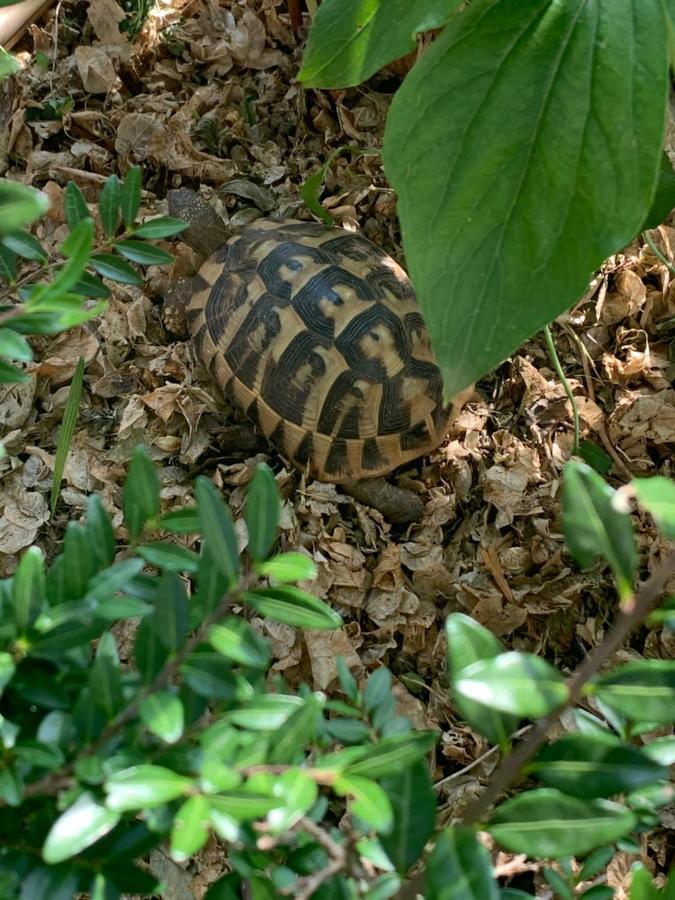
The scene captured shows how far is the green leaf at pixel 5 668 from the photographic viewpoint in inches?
16.6

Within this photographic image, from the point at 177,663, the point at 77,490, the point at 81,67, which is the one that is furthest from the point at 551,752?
the point at 81,67

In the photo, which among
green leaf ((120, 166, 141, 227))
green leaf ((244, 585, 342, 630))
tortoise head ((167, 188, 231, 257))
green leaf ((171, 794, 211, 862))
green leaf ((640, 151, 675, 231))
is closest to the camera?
green leaf ((171, 794, 211, 862))

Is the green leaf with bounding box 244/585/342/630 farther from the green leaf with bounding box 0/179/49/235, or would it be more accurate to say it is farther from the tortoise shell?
the tortoise shell

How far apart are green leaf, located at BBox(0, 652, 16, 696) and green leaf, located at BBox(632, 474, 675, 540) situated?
329 millimetres

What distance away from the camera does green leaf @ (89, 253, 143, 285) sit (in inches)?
26.8

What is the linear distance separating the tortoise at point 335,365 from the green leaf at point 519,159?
707mm

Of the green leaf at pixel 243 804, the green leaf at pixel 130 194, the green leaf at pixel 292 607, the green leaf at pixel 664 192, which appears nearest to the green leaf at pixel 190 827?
the green leaf at pixel 243 804

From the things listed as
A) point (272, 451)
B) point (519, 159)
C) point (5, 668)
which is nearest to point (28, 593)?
point (5, 668)

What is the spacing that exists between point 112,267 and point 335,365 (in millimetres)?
785

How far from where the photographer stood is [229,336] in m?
1.52

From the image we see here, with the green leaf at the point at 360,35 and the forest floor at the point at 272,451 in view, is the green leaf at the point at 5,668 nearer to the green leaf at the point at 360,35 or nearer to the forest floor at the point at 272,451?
the green leaf at the point at 360,35

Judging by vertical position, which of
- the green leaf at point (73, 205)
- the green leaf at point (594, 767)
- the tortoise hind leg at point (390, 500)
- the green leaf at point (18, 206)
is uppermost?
the green leaf at point (18, 206)

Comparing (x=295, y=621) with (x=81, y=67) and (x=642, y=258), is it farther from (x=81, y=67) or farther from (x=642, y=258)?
(x=81, y=67)

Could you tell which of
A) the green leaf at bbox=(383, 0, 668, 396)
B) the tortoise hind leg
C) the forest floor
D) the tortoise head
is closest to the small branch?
the green leaf at bbox=(383, 0, 668, 396)
